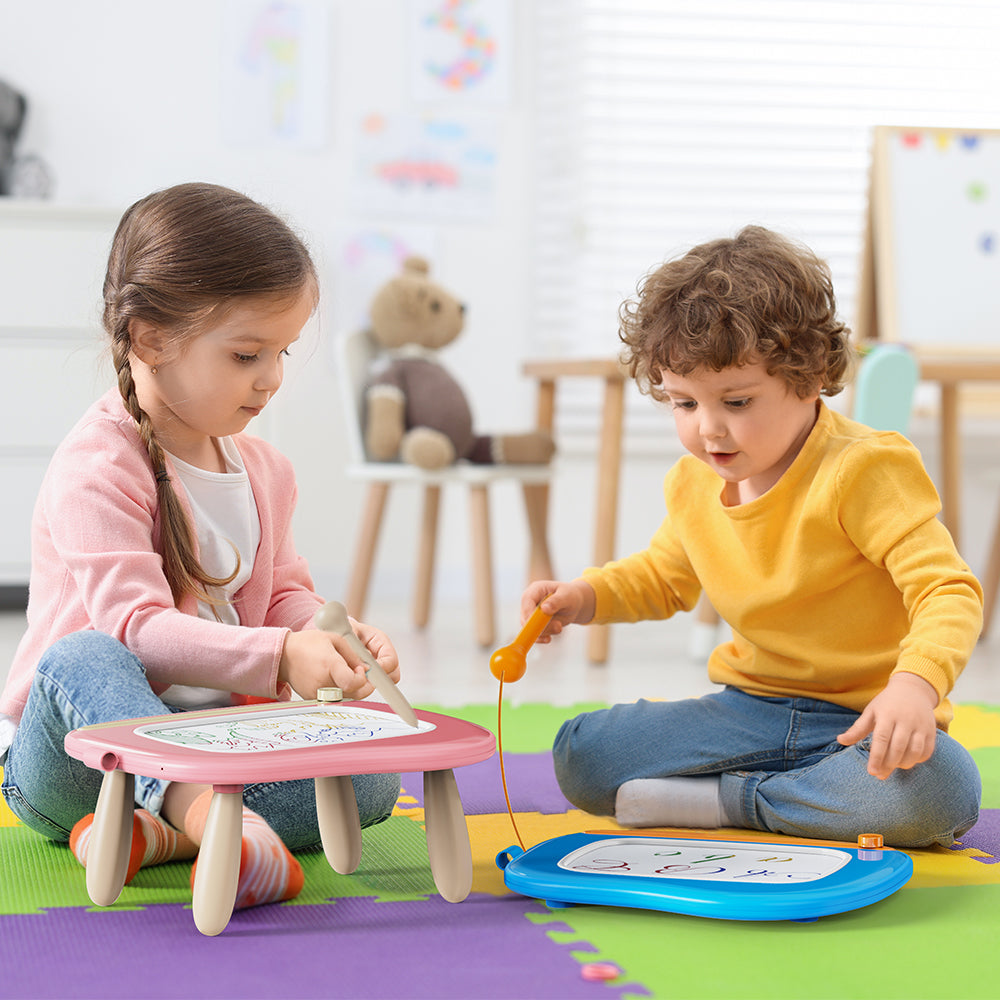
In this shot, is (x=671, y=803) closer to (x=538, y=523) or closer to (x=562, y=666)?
(x=562, y=666)

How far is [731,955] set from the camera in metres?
0.70

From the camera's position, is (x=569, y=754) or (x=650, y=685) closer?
(x=569, y=754)

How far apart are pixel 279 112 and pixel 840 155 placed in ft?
4.24

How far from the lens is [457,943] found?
718mm

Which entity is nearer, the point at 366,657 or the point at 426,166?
the point at 366,657

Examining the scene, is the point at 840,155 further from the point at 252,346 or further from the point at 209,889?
the point at 209,889

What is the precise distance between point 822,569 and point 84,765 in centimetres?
57

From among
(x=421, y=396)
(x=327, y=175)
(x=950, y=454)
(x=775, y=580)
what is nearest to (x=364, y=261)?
(x=327, y=175)

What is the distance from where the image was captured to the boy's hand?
784mm

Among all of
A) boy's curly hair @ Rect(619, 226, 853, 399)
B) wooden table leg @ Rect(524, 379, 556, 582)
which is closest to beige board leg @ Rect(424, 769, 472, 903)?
boy's curly hair @ Rect(619, 226, 853, 399)

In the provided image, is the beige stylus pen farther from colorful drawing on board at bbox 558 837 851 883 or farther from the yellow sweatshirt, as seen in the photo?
the yellow sweatshirt

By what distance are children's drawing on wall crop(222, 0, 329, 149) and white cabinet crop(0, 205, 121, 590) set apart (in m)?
0.50

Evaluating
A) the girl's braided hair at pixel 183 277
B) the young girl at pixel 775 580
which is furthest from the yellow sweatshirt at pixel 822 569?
the girl's braided hair at pixel 183 277

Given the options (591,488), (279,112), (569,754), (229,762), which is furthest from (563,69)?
(229,762)
